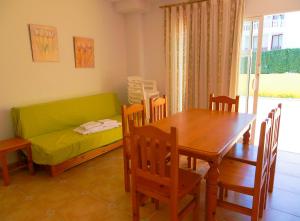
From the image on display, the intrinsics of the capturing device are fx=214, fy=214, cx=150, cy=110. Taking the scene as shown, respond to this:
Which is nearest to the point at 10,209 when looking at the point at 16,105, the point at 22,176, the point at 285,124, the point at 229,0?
the point at 22,176

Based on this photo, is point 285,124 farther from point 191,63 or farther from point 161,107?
point 161,107

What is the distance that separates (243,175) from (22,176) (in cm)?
257

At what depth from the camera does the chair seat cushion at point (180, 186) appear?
1.53 m

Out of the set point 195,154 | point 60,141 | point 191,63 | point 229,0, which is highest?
point 229,0

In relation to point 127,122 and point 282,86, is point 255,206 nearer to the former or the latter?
point 127,122

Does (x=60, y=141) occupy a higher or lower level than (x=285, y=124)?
higher

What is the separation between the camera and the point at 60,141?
2691 millimetres

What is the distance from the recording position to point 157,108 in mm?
2562

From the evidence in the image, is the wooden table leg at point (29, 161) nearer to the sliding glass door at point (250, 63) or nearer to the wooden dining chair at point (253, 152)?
the wooden dining chair at point (253, 152)

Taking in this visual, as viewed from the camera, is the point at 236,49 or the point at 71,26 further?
the point at 71,26

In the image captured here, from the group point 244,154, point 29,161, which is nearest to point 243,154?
point 244,154


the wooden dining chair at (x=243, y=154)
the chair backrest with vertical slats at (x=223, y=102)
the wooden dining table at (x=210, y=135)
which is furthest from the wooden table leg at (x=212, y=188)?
the chair backrest with vertical slats at (x=223, y=102)

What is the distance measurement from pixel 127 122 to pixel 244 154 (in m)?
1.18

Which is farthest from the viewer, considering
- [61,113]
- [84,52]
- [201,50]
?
[84,52]
